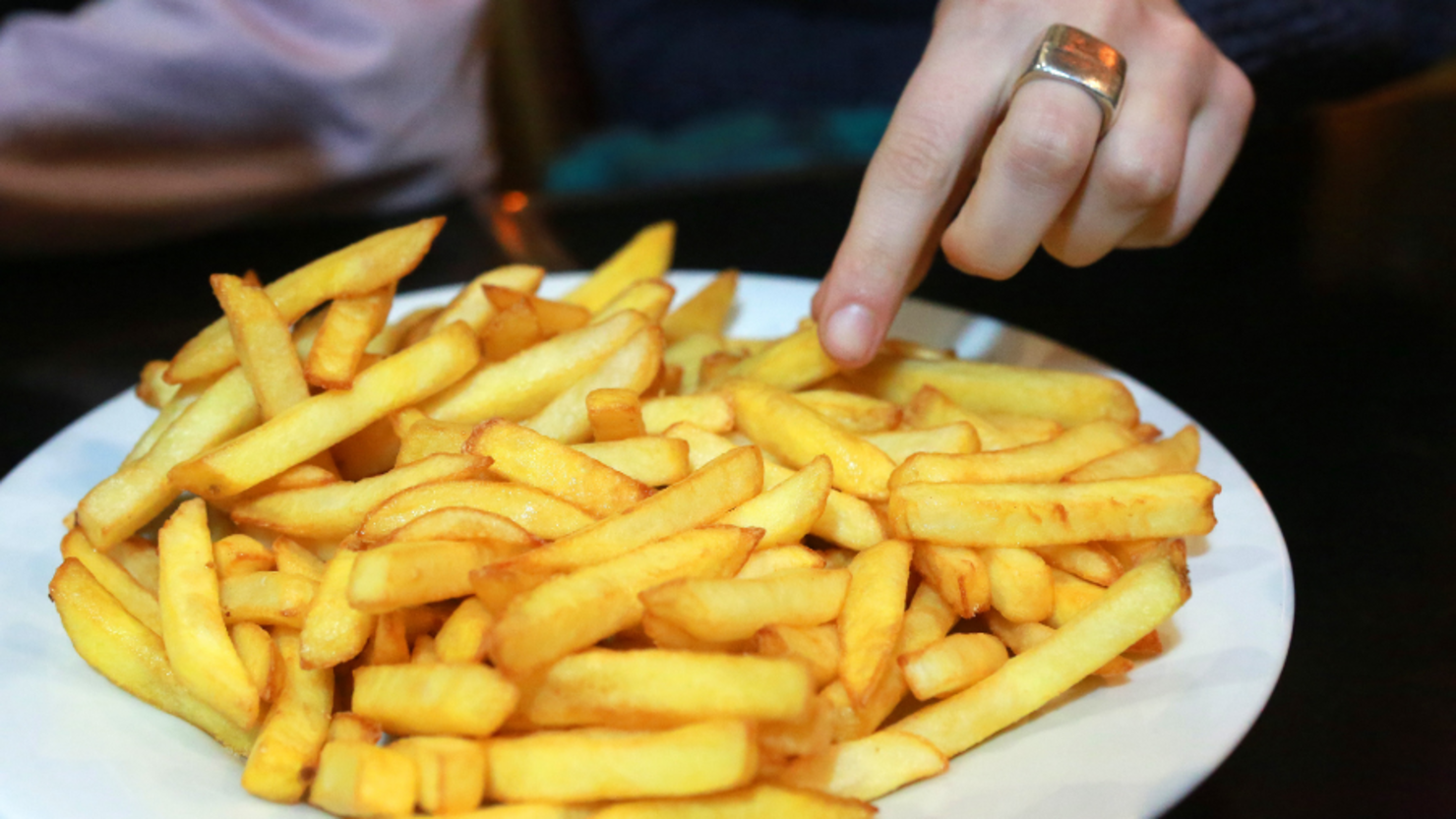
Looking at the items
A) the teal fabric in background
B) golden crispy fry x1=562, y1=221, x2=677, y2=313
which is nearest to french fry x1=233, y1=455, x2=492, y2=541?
golden crispy fry x1=562, y1=221, x2=677, y2=313

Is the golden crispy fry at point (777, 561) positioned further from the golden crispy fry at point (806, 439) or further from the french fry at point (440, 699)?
the french fry at point (440, 699)

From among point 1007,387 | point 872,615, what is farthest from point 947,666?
point 1007,387

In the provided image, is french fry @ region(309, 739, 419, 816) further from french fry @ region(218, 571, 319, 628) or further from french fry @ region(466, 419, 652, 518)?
french fry @ region(466, 419, 652, 518)

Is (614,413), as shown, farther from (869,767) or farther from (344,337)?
(869,767)

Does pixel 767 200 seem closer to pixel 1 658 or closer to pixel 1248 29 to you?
pixel 1248 29

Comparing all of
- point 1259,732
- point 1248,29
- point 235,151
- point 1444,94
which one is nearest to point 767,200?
point 1248,29

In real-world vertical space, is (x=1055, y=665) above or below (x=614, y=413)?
below
